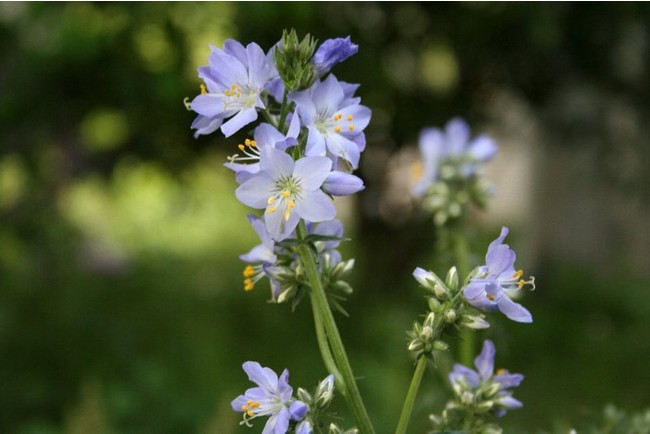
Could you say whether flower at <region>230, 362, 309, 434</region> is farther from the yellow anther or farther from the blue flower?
the blue flower

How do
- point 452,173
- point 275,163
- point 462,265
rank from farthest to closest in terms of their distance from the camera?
1. point 452,173
2. point 462,265
3. point 275,163

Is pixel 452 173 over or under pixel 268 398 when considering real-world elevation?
over

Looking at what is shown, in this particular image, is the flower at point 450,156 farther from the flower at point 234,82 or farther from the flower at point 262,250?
the flower at point 234,82

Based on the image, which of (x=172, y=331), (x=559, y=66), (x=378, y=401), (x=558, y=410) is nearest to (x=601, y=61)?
(x=559, y=66)

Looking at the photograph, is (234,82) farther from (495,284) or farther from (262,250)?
(495,284)

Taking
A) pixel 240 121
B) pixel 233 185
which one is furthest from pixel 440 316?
pixel 233 185

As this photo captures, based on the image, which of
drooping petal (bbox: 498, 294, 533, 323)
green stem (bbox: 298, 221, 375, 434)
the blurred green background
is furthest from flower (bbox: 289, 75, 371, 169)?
the blurred green background

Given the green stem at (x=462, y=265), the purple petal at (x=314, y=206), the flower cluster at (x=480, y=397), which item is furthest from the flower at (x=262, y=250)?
the green stem at (x=462, y=265)
